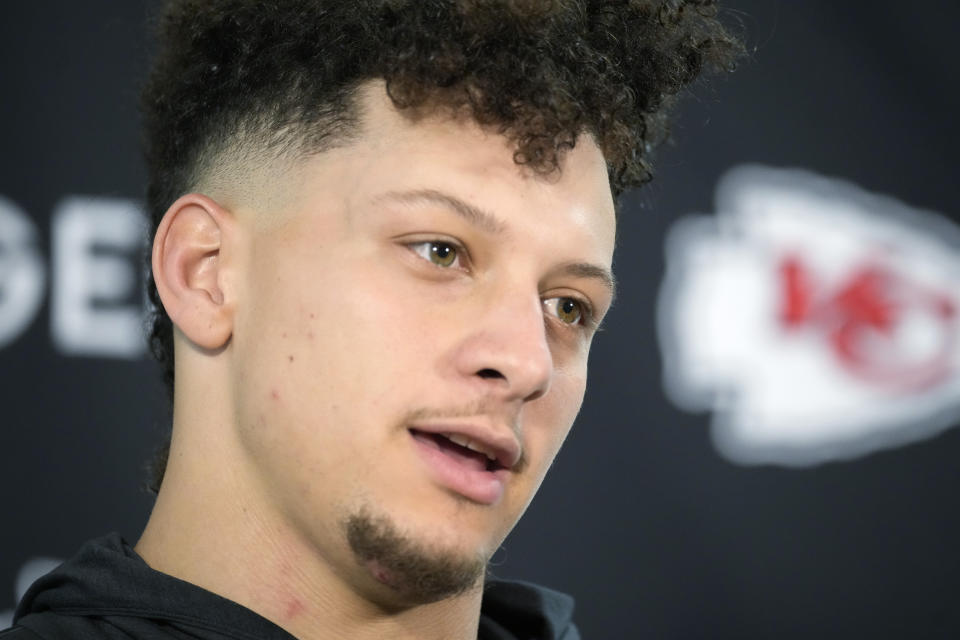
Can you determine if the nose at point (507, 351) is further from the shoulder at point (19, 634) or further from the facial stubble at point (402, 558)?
the shoulder at point (19, 634)

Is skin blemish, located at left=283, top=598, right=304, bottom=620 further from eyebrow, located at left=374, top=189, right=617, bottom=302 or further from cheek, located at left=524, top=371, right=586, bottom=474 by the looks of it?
eyebrow, located at left=374, top=189, right=617, bottom=302

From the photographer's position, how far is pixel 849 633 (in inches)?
81.5

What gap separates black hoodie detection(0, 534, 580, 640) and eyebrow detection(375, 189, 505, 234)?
0.42 metres

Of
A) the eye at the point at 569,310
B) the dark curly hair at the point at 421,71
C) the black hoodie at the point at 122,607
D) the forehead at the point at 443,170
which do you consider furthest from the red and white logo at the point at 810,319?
the black hoodie at the point at 122,607

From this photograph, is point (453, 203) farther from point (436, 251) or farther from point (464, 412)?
point (464, 412)

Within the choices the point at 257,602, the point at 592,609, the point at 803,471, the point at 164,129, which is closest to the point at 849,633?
the point at 803,471

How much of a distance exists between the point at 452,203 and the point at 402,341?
0.47 ft

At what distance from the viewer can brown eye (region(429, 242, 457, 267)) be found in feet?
3.78

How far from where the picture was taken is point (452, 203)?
114cm

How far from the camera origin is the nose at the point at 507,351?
1104mm

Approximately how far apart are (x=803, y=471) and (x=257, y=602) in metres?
1.19

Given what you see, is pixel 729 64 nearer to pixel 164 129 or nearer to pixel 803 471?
pixel 164 129

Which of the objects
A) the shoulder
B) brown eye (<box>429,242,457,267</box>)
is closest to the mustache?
brown eye (<box>429,242,457,267</box>)

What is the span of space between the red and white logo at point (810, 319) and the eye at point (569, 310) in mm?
752
